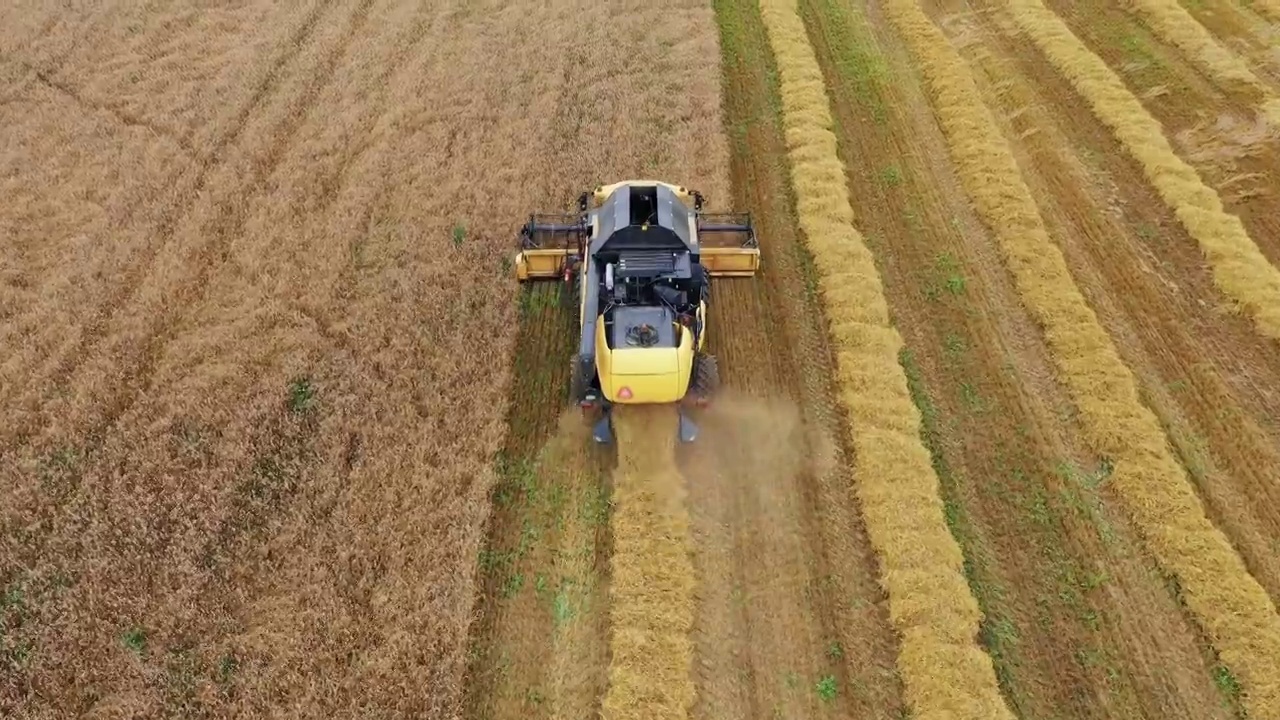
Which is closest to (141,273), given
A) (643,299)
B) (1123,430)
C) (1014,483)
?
(643,299)

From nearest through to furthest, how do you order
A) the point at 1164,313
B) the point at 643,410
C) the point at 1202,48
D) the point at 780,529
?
the point at 780,529, the point at 643,410, the point at 1164,313, the point at 1202,48

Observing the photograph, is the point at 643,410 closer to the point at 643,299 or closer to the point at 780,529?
the point at 643,299

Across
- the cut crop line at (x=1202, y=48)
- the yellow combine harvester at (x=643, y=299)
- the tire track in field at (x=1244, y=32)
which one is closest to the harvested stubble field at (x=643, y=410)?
the cut crop line at (x=1202, y=48)

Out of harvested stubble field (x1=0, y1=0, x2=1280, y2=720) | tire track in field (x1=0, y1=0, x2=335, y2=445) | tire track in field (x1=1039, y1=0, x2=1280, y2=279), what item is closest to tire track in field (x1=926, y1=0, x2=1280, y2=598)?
harvested stubble field (x1=0, y1=0, x2=1280, y2=720)

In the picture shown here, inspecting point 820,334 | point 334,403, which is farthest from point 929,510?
point 334,403

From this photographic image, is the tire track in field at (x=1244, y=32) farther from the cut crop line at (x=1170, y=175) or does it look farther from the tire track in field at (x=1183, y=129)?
the cut crop line at (x=1170, y=175)

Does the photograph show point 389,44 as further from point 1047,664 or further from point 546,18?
point 1047,664
